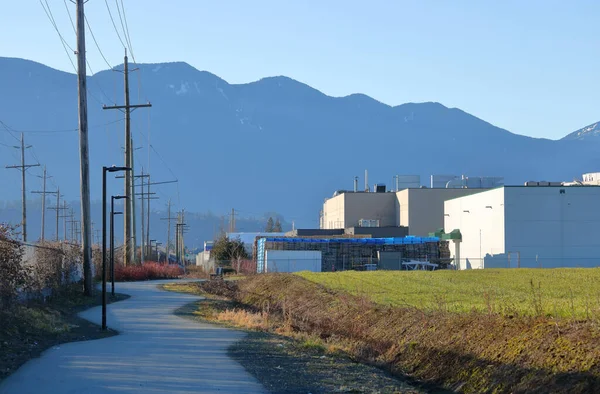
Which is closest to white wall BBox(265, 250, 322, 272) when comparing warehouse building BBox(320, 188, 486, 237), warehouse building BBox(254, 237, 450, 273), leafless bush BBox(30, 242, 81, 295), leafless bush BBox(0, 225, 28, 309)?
warehouse building BBox(254, 237, 450, 273)

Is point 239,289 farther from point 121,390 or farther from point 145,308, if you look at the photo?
point 121,390

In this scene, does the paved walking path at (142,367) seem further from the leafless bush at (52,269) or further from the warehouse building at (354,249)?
the warehouse building at (354,249)

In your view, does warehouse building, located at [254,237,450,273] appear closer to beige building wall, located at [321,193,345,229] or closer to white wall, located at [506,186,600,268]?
white wall, located at [506,186,600,268]

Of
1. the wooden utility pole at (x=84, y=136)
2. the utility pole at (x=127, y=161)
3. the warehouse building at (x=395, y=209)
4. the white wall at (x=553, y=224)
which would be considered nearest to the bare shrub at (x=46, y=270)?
the wooden utility pole at (x=84, y=136)

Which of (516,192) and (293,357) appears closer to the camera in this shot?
(293,357)

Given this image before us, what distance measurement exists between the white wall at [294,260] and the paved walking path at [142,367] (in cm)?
4890

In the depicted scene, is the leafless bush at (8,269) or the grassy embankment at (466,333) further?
the leafless bush at (8,269)

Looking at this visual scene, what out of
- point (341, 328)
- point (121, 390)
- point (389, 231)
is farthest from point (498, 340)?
point (389, 231)

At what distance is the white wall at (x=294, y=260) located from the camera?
232 feet

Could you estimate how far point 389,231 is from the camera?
94312mm

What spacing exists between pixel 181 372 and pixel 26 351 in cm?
377

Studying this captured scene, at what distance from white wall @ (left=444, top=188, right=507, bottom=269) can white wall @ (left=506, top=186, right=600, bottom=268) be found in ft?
4.01

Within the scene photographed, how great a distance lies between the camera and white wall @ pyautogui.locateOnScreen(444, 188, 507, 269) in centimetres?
6719

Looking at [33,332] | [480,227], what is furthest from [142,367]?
[480,227]
